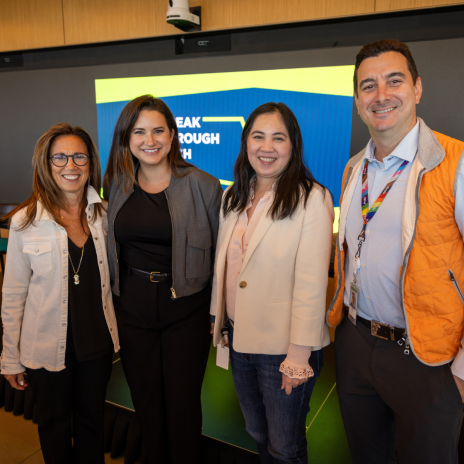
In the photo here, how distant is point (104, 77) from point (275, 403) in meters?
4.17

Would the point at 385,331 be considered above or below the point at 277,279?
below

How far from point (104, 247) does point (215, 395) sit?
4.19 ft

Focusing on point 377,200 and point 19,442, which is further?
point 19,442

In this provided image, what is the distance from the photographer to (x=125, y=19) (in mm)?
4152

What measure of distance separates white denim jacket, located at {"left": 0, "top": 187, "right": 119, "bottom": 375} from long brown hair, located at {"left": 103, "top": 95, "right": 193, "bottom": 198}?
0.31m

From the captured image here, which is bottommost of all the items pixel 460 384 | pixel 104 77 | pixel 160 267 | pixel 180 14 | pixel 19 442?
pixel 19 442

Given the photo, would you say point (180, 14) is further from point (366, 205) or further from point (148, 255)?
point (366, 205)

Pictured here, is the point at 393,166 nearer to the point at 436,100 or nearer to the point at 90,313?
the point at 90,313

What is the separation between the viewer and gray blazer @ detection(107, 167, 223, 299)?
1625mm

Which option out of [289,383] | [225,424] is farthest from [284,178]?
[225,424]

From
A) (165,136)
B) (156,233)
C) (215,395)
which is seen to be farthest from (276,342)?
(215,395)

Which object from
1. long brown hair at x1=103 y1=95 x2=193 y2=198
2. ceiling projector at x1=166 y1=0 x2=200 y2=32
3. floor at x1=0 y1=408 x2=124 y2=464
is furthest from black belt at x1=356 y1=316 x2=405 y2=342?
ceiling projector at x1=166 y1=0 x2=200 y2=32

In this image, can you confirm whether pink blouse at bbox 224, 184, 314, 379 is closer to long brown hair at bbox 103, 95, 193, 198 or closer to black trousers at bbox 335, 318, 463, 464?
black trousers at bbox 335, 318, 463, 464

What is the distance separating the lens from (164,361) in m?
1.69
